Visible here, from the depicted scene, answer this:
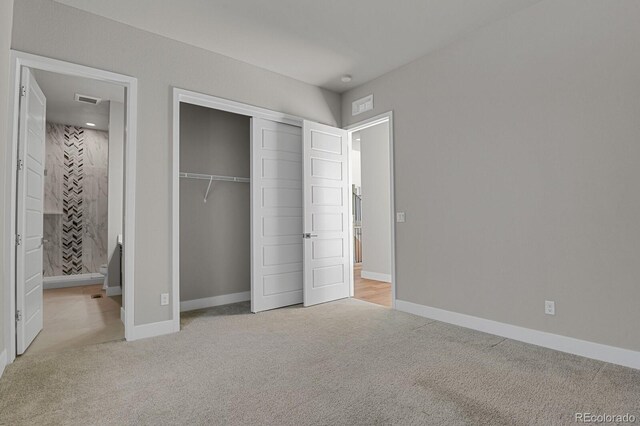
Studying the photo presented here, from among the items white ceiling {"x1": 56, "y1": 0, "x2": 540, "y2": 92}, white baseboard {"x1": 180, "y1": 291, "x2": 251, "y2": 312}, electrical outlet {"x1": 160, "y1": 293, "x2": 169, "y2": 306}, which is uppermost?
white ceiling {"x1": 56, "y1": 0, "x2": 540, "y2": 92}

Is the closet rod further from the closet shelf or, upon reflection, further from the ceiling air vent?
the ceiling air vent

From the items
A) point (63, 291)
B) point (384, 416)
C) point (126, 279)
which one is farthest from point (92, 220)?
point (384, 416)

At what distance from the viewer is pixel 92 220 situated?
6.26 meters

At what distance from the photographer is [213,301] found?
4.46m

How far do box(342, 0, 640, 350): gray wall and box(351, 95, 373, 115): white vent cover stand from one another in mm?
569

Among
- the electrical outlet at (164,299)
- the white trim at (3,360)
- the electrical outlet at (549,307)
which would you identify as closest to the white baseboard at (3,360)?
the white trim at (3,360)

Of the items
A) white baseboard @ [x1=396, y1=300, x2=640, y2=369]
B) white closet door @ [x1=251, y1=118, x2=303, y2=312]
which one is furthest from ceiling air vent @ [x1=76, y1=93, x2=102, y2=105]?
white baseboard @ [x1=396, y1=300, x2=640, y2=369]

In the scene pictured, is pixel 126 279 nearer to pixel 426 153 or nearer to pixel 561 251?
pixel 426 153

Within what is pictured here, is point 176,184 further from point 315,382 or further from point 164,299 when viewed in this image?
point 315,382

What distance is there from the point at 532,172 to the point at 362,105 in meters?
2.36

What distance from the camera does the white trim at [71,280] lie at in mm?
5809

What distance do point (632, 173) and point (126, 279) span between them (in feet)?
13.6

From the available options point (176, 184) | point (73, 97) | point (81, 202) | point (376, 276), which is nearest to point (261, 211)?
point (176, 184)

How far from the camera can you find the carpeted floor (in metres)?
1.88
